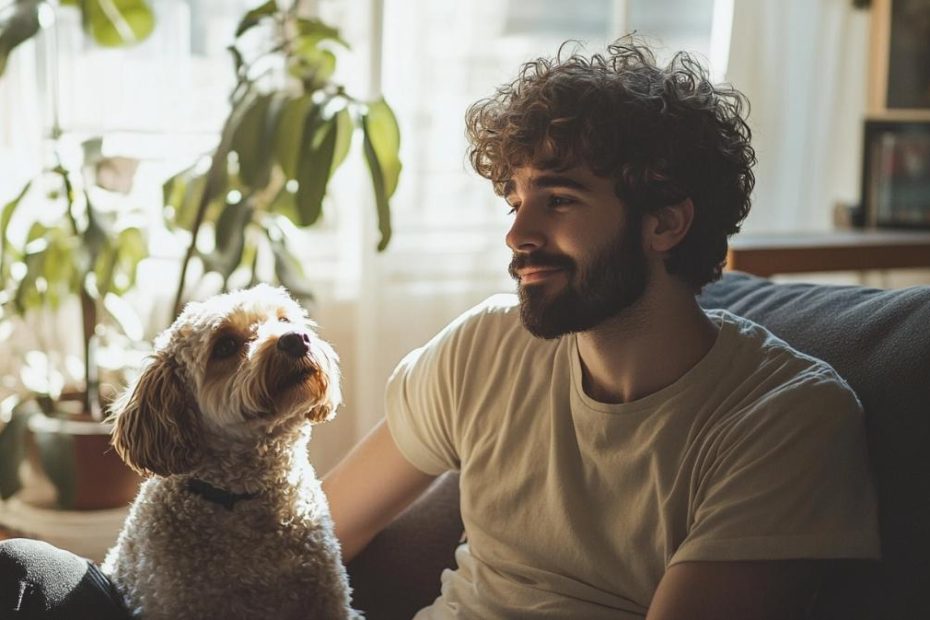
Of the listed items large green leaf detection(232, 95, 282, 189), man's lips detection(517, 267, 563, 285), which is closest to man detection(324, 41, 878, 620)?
man's lips detection(517, 267, 563, 285)

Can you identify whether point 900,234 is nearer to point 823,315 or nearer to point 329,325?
point 329,325

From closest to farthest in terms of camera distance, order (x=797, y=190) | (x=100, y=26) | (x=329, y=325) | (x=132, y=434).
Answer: (x=132, y=434) < (x=100, y=26) < (x=329, y=325) < (x=797, y=190)

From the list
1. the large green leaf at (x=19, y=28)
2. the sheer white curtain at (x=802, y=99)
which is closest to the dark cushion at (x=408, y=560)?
the large green leaf at (x=19, y=28)

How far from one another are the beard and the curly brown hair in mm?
58

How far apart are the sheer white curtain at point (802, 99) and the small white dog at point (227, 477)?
2.51m

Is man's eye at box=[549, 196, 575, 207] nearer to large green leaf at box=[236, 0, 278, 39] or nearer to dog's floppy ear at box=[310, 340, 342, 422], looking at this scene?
dog's floppy ear at box=[310, 340, 342, 422]

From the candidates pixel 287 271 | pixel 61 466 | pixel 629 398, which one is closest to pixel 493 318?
pixel 629 398

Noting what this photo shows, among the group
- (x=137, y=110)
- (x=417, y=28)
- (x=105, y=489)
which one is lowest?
(x=105, y=489)

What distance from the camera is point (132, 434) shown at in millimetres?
1449

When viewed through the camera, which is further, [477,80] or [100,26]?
[477,80]

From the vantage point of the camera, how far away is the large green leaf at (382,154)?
97.6 inches

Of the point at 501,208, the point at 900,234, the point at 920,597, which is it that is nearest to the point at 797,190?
the point at 900,234

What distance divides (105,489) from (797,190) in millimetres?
2436

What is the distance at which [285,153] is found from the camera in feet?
8.32
